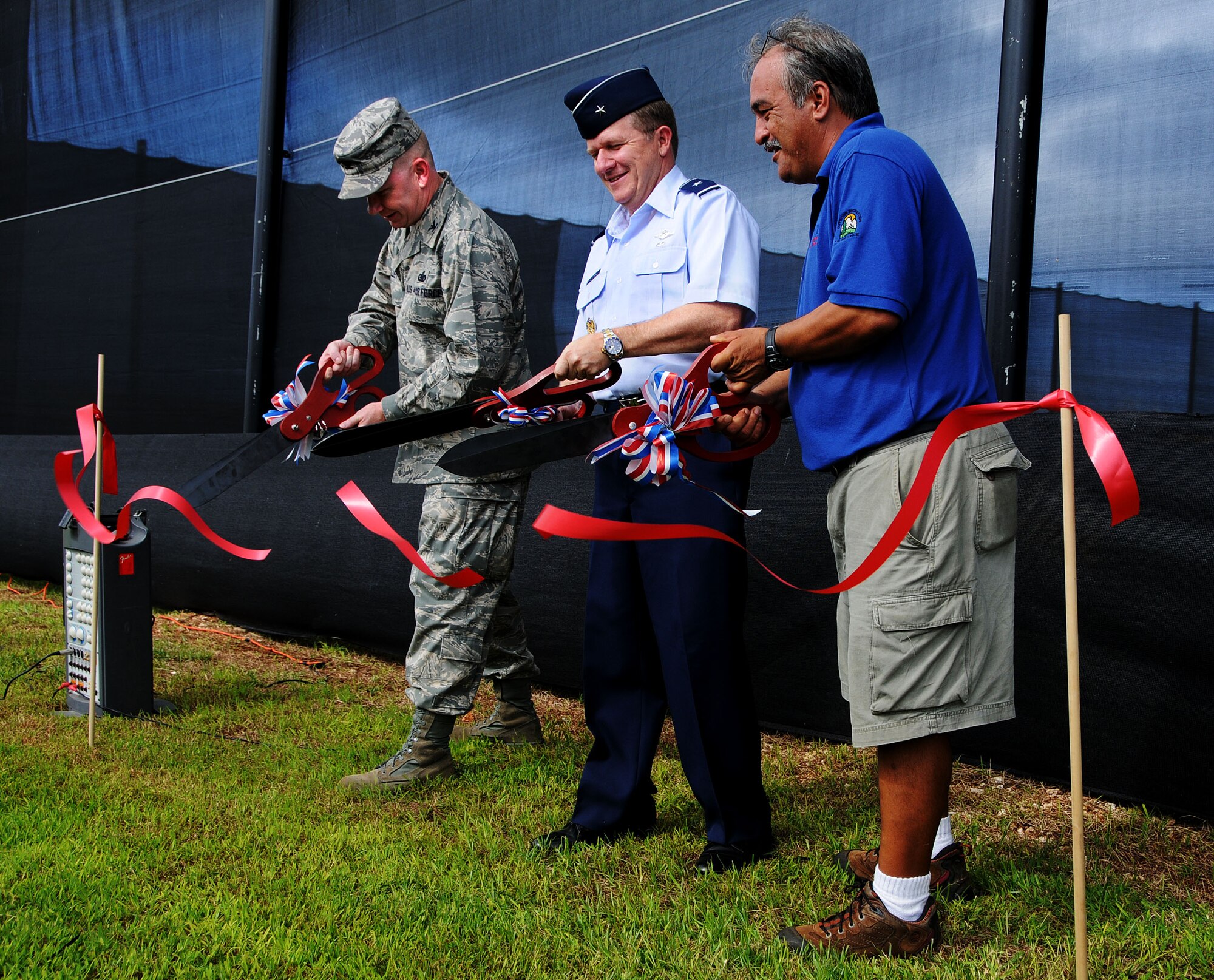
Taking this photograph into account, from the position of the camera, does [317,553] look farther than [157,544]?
No

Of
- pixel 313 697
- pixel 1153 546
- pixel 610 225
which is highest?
pixel 610 225

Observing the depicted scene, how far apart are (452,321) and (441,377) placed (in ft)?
0.47

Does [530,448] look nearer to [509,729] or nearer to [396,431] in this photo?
[396,431]

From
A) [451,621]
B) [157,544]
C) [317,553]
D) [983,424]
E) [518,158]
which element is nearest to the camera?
[983,424]

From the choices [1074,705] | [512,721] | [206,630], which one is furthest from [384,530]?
[206,630]

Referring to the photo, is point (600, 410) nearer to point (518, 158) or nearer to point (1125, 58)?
point (1125, 58)

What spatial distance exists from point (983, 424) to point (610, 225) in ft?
3.65

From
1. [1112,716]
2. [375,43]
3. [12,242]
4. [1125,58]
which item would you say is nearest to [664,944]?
[1112,716]

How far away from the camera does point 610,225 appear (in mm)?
2373

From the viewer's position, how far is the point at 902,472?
5.45 feet

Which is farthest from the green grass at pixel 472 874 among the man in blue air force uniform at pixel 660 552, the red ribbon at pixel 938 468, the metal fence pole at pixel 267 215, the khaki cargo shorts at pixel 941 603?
the metal fence pole at pixel 267 215

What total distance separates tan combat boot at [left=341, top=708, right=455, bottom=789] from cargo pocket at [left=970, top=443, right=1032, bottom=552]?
149 cm

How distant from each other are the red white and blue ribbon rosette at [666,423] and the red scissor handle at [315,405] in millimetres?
1136

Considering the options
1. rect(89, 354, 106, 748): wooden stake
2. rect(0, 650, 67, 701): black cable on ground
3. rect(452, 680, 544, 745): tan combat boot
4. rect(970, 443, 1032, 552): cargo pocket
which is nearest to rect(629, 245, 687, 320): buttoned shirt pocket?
rect(970, 443, 1032, 552): cargo pocket
